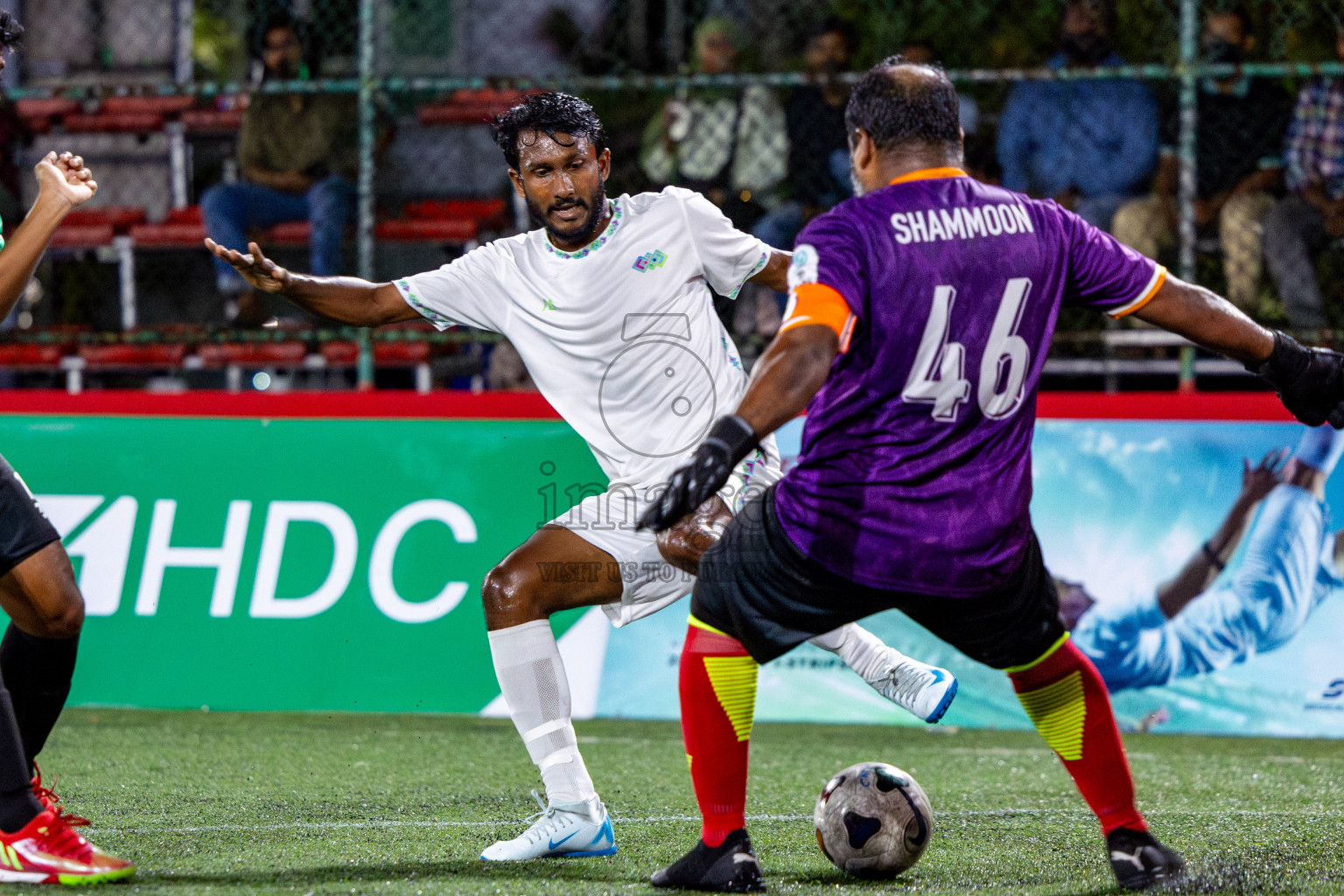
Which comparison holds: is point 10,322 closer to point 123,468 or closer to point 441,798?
point 123,468

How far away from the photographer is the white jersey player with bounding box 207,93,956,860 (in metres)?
4.01

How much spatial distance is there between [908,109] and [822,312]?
52 centimetres

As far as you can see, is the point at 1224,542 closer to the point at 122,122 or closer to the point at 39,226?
the point at 39,226

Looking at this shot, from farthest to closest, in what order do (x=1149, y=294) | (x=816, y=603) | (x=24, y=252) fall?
(x=24, y=252)
(x=1149, y=294)
(x=816, y=603)

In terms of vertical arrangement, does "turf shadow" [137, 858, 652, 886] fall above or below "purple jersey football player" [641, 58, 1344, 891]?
below

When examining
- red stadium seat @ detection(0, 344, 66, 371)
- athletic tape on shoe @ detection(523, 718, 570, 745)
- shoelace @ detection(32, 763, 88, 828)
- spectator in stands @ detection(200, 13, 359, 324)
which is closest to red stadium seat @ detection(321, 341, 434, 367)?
spectator in stands @ detection(200, 13, 359, 324)

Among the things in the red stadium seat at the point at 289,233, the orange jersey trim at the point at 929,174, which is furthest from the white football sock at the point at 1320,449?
the red stadium seat at the point at 289,233

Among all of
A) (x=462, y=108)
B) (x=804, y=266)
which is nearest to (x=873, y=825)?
(x=804, y=266)

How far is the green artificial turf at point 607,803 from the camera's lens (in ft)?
11.6

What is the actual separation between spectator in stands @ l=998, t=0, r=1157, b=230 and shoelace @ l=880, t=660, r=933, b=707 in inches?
162

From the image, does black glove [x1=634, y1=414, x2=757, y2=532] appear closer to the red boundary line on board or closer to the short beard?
the short beard

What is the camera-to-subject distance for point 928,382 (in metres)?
3.07

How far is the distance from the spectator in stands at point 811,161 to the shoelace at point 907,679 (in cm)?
388

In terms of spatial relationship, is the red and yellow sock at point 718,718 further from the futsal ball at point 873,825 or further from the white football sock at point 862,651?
the white football sock at point 862,651
